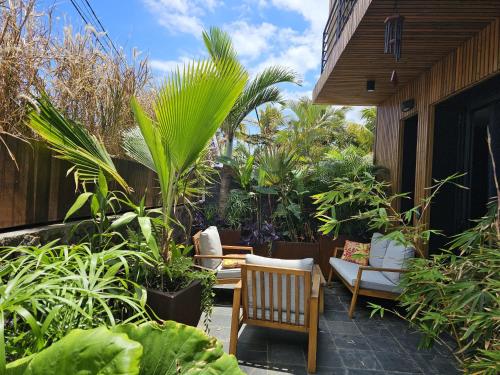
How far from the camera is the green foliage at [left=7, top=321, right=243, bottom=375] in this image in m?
0.90

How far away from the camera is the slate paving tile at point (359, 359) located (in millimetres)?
2898

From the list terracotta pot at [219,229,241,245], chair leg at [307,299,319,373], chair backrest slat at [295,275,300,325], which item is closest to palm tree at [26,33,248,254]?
chair backrest slat at [295,275,300,325]

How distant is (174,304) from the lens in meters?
2.41

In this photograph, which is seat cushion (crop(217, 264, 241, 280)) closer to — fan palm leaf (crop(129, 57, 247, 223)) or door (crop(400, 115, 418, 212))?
fan palm leaf (crop(129, 57, 247, 223))

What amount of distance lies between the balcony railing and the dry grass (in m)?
2.74

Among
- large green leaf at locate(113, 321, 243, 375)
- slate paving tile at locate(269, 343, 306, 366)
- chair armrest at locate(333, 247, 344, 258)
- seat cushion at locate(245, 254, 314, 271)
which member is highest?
large green leaf at locate(113, 321, 243, 375)

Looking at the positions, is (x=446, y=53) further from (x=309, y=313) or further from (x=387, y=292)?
(x=309, y=313)

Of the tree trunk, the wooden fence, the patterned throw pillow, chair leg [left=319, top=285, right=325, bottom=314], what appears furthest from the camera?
the tree trunk

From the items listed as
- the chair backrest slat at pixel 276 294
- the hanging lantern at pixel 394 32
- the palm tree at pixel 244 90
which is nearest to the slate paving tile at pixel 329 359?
the chair backrest slat at pixel 276 294

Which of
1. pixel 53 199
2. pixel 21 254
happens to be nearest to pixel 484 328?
pixel 21 254

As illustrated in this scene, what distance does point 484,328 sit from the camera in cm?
176

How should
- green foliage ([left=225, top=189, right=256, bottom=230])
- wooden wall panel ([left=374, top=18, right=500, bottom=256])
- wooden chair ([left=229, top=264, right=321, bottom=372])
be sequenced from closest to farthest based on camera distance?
wooden chair ([left=229, top=264, right=321, bottom=372]) → wooden wall panel ([left=374, top=18, right=500, bottom=256]) → green foliage ([left=225, top=189, right=256, bottom=230])

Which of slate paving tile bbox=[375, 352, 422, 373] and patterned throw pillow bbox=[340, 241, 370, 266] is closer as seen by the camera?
slate paving tile bbox=[375, 352, 422, 373]

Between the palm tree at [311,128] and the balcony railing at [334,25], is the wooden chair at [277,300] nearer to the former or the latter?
the balcony railing at [334,25]
